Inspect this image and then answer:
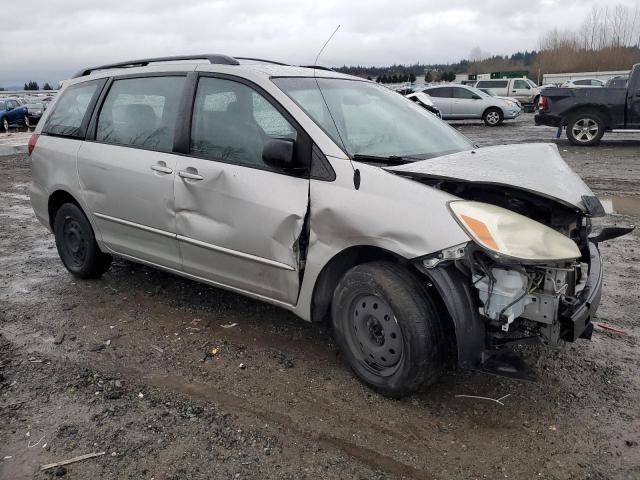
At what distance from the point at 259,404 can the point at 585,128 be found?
13.8 m

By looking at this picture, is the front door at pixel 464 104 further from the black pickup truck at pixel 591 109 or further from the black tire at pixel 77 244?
the black tire at pixel 77 244

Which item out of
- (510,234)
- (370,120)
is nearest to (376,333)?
(510,234)

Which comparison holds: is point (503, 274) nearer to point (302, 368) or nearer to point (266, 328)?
point (302, 368)

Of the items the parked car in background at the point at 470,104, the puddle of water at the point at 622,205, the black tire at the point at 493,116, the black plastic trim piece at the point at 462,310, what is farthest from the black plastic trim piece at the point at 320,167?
the black tire at the point at 493,116

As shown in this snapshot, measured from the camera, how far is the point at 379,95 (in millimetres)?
4246

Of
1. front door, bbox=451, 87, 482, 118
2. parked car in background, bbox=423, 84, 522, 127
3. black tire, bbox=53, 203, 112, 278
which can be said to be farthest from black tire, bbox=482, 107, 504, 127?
black tire, bbox=53, 203, 112, 278

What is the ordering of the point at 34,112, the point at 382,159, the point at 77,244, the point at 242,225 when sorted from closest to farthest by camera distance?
the point at 382,159 → the point at 242,225 → the point at 77,244 → the point at 34,112

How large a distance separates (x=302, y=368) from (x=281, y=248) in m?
0.78

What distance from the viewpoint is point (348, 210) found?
10.2 feet

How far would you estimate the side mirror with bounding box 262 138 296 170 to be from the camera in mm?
3203

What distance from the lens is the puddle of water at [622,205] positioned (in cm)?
755

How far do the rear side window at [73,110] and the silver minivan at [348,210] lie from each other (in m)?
0.10

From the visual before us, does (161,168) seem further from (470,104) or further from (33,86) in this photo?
(33,86)

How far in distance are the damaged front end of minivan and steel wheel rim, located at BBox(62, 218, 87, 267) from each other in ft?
10.6
